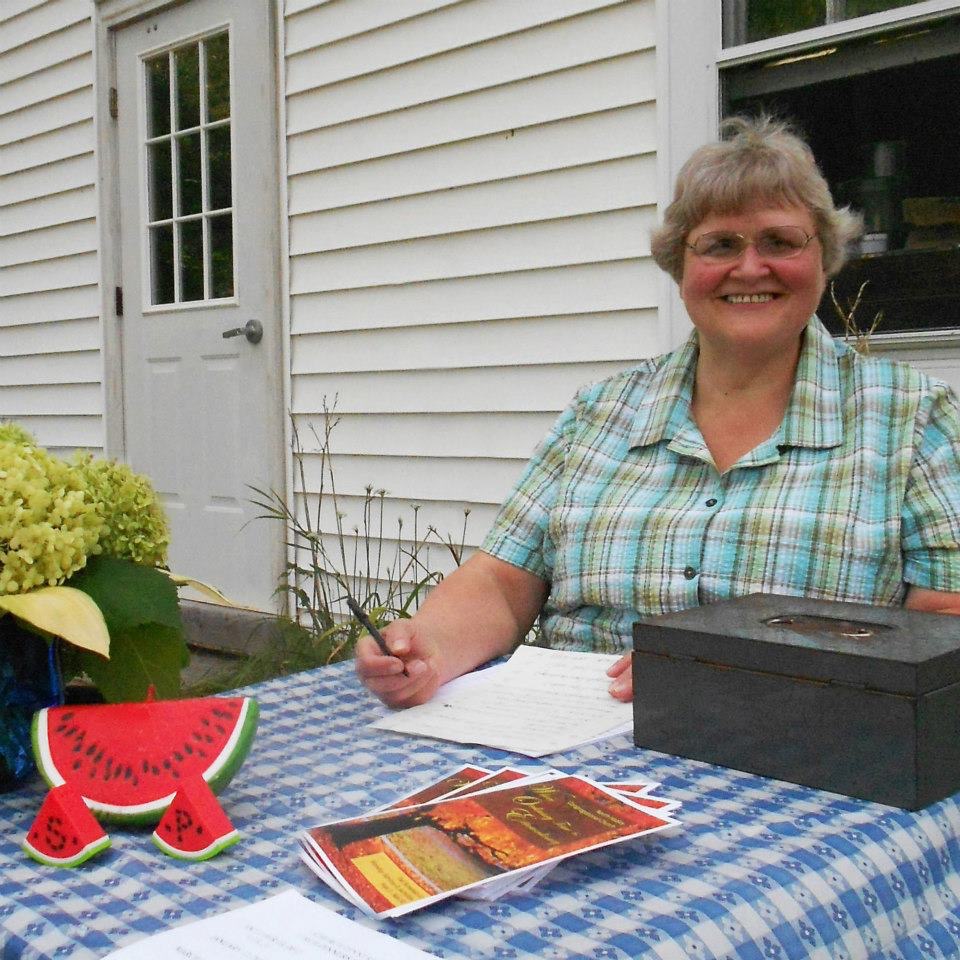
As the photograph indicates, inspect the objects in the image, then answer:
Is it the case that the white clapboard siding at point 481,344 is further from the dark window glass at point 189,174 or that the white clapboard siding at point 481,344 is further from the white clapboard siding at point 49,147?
the white clapboard siding at point 49,147

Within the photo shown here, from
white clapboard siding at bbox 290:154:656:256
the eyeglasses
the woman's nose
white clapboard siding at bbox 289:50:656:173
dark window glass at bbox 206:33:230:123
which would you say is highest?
dark window glass at bbox 206:33:230:123

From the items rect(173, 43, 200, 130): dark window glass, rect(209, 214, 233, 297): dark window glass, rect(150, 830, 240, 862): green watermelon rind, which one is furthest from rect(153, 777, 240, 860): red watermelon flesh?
rect(173, 43, 200, 130): dark window glass

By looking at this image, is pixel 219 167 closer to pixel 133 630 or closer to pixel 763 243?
pixel 763 243

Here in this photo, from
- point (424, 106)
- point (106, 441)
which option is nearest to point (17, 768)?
point (424, 106)

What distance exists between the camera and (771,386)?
1.71 metres

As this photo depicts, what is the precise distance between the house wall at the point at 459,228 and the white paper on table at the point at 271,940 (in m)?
2.62

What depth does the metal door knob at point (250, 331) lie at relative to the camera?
4.45m

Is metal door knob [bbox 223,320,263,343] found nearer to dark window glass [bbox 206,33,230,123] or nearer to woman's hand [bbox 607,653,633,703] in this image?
dark window glass [bbox 206,33,230,123]

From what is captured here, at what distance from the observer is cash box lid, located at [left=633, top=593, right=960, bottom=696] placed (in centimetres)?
91

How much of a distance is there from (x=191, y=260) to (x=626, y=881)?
174 inches

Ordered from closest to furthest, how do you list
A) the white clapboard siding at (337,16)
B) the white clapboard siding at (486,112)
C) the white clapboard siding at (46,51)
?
the white clapboard siding at (486,112) → the white clapboard siding at (337,16) → the white clapboard siding at (46,51)

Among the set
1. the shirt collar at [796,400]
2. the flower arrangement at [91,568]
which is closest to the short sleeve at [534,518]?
the shirt collar at [796,400]

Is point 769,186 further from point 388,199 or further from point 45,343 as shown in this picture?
point 45,343

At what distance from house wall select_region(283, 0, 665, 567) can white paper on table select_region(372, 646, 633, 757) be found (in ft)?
6.40
